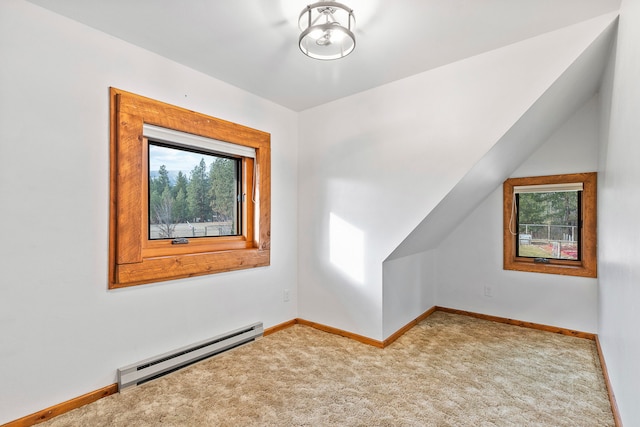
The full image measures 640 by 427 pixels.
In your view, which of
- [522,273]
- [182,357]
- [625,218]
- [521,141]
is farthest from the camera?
[522,273]

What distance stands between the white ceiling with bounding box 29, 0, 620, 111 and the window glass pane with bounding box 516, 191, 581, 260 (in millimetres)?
1888

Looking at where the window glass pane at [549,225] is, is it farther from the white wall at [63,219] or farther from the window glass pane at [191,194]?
the white wall at [63,219]

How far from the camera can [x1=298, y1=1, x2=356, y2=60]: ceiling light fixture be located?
1637 mm

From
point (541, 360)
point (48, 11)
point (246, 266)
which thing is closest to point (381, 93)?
point (246, 266)

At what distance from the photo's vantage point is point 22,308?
1675mm

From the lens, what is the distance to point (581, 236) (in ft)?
9.95

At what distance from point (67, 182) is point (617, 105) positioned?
3144mm

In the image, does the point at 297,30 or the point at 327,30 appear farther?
the point at 297,30

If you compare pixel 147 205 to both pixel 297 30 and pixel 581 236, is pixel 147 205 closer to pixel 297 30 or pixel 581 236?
pixel 297 30

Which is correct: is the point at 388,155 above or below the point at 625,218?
above

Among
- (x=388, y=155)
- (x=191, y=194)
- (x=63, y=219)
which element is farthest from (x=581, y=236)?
(x=63, y=219)

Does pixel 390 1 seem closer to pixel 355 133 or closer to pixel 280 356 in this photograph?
pixel 355 133

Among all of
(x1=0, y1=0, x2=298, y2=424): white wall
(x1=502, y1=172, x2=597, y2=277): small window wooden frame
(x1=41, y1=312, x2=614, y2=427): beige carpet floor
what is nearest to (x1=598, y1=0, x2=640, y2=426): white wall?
(x1=41, y1=312, x2=614, y2=427): beige carpet floor

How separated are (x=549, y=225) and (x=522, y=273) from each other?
1.88 ft
